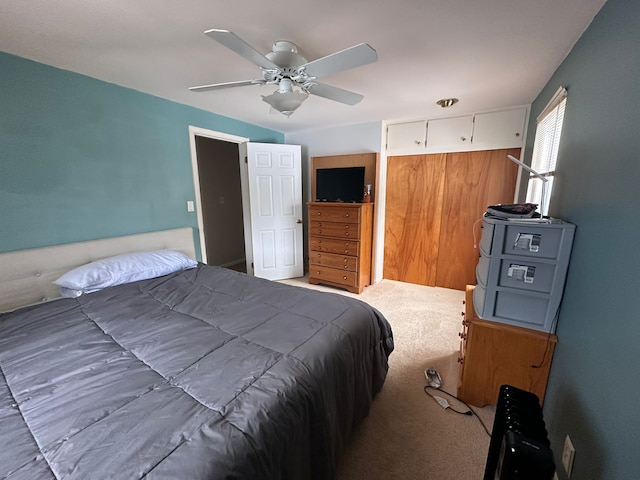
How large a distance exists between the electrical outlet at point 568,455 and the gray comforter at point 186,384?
880 mm

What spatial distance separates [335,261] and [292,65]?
95.9 inches

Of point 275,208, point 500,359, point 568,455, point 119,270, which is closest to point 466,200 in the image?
point 500,359

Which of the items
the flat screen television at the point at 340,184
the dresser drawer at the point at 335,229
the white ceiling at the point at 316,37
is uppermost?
the white ceiling at the point at 316,37

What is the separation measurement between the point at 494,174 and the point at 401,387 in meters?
2.66

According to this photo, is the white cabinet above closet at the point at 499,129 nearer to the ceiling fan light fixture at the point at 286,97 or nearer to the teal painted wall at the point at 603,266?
the teal painted wall at the point at 603,266

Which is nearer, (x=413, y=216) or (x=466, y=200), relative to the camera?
(x=466, y=200)

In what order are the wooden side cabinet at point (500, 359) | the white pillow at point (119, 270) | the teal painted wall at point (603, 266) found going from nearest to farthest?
the teal painted wall at point (603, 266) < the wooden side cabinet at point (500, 359) < the white pillow at point (119, 270)

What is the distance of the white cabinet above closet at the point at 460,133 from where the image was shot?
114 inches

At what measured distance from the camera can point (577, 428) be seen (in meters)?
1.09

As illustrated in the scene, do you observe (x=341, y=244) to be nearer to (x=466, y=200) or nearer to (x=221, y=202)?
(x=466, y=200)

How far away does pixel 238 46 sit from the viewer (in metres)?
1.20

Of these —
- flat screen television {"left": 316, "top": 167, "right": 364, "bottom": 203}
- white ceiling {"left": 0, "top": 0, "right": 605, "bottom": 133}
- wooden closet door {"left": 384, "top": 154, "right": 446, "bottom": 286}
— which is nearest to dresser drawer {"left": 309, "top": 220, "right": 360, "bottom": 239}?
flat screen television {"left": 316, "top": 167, "right": 364, "bottom": 203}

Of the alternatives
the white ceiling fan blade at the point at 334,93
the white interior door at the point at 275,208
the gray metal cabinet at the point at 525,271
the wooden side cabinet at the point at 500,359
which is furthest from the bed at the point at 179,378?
the white interior door at the point at 275,208

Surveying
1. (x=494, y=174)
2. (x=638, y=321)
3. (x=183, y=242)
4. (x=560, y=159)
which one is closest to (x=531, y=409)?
(x=638, y=321)
